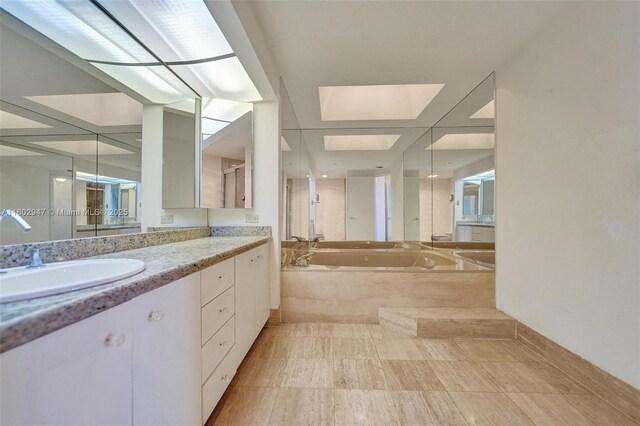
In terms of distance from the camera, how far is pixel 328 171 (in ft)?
15.2

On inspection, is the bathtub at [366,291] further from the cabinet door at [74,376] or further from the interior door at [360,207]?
the interior door at [360,207]

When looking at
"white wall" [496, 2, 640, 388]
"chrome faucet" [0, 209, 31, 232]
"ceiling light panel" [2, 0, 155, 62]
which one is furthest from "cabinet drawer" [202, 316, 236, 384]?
"white wall" [496, 2, 640, 388]

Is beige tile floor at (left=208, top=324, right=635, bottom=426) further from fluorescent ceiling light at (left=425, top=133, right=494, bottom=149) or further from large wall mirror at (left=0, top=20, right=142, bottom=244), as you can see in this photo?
fluorescent ceiling light at (left=425, top=133, right=494, bottom=149)

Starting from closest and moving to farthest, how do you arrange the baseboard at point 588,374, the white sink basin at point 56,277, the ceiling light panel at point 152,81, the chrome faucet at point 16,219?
the white sink basin at point 56,277 → the chrome faucet at point 16,219 → the baseboard at point 588,374 → the ceiling light panel at point 152,81

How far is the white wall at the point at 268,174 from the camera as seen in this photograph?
7.00 feet

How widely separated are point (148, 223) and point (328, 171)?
138 inches

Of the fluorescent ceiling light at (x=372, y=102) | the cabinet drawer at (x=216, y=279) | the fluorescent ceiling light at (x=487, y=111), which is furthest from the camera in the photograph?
the fluorescent ceiling light at (x=372, y=102)

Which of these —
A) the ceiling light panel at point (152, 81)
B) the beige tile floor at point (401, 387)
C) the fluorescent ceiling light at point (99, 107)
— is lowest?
the beige tile floor at point (401, 387)

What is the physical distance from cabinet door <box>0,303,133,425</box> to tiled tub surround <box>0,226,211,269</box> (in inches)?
25.5

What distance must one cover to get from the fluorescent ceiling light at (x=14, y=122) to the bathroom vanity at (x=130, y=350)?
0.66 metres

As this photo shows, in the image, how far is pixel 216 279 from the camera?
3.87 ft

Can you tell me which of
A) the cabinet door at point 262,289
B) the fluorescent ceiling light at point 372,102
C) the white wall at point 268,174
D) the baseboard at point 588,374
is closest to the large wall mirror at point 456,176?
the fluorescent ceiling light at point 372,102

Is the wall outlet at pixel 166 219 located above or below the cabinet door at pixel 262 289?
above

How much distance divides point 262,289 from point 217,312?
2.42 ft
